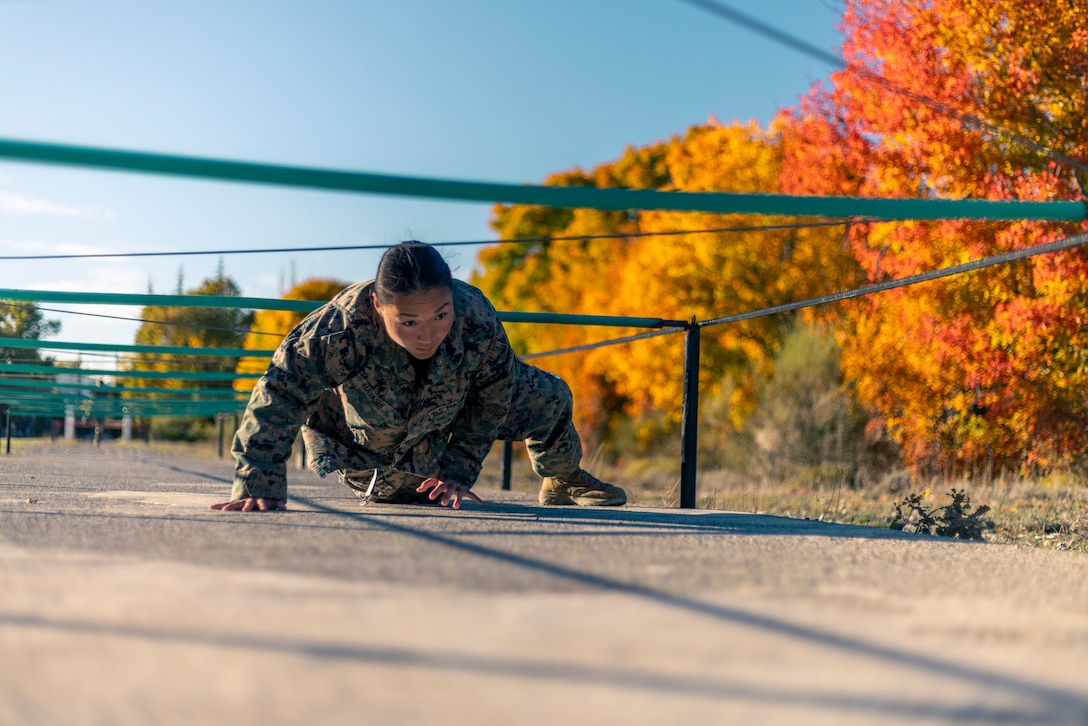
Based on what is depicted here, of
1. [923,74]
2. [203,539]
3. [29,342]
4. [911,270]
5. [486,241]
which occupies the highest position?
[923,74]

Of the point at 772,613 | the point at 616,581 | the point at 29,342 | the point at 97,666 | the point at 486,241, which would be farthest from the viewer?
the point at 29,342

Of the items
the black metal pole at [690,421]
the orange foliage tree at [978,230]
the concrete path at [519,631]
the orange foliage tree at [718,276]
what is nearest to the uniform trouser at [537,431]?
the black metal pole at [690,421]

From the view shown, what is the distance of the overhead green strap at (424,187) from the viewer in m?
2.01

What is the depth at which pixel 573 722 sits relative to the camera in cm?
97

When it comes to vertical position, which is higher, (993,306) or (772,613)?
(993,306)

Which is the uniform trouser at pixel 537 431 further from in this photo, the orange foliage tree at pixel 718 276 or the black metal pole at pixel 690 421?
the orange foliage tree at pixel 718 276

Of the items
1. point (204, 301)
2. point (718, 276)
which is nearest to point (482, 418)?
point (204, 301)

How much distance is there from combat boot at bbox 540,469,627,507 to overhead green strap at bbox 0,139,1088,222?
1.76m

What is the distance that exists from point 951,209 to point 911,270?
7.45 meters

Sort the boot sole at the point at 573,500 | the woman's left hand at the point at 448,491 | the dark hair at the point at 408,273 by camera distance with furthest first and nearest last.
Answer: the boot sole at the point at 573,500, the woman's left hand at the point at 448,491, the dark hair at the point at 408,273

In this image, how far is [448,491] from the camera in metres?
3.37

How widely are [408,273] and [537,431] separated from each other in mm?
1083

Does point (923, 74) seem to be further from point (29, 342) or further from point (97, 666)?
point (97, 666)

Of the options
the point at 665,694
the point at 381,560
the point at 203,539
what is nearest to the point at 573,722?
the point at 665,694
